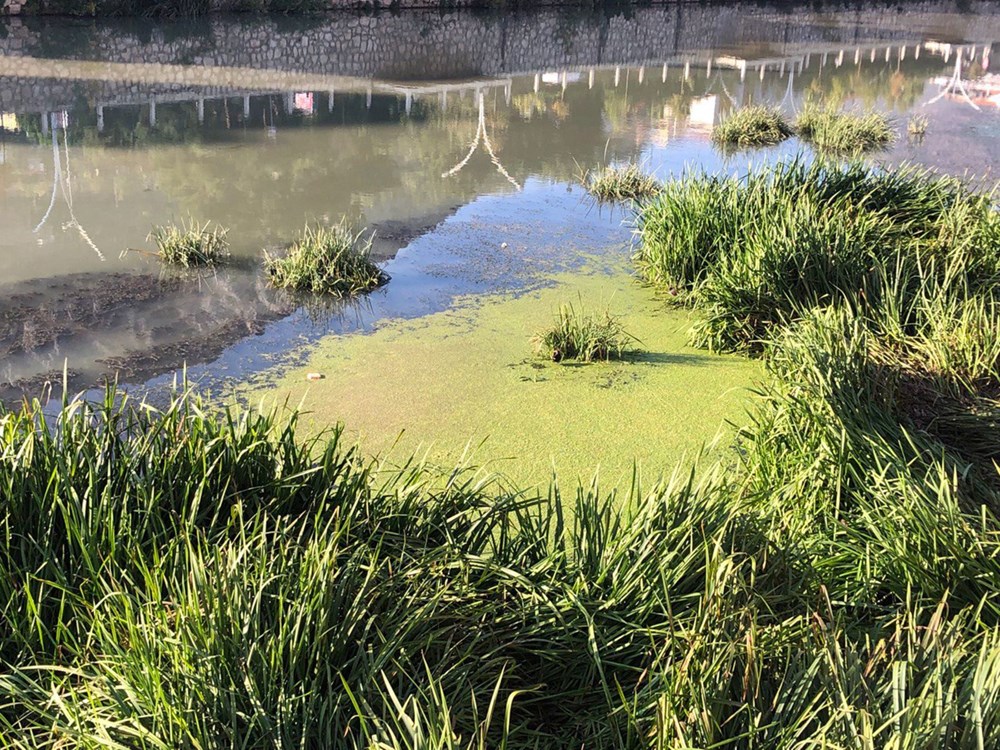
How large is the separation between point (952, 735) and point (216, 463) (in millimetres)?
1835

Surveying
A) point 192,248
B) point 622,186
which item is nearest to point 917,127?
point 622,186

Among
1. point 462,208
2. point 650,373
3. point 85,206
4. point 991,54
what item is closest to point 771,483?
point 650,373

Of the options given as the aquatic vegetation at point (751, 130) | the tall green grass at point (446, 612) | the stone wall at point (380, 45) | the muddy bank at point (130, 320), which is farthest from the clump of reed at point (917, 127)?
the tall green grass at point (446, 612)

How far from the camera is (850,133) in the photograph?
10.8 meters

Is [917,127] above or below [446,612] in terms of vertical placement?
above

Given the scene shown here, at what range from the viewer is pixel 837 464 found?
129 inches

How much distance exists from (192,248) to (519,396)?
2.82m

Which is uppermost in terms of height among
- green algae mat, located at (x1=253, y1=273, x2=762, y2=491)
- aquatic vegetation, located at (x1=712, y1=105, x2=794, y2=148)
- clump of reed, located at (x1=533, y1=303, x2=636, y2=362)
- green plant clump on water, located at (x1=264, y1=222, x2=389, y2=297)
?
aquatic vegetation, located at (x1=712, y1=105, x2=794, y2=148)

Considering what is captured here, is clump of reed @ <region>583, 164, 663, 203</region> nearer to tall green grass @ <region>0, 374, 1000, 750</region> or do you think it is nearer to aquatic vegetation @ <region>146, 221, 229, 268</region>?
aquatic vegetation @ <region>146, 221, 229, 268</region>

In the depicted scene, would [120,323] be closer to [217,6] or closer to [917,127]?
[917,127]

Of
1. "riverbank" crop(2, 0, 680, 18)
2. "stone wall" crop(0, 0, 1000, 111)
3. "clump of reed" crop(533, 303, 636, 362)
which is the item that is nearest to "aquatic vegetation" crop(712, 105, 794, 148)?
"stone wall" crop(0, 0, 1000, 111)

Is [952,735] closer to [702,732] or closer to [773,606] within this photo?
[702,732]

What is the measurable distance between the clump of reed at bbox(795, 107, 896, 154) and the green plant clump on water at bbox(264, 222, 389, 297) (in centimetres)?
620

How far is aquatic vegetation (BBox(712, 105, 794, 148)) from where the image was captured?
11.2 metres
